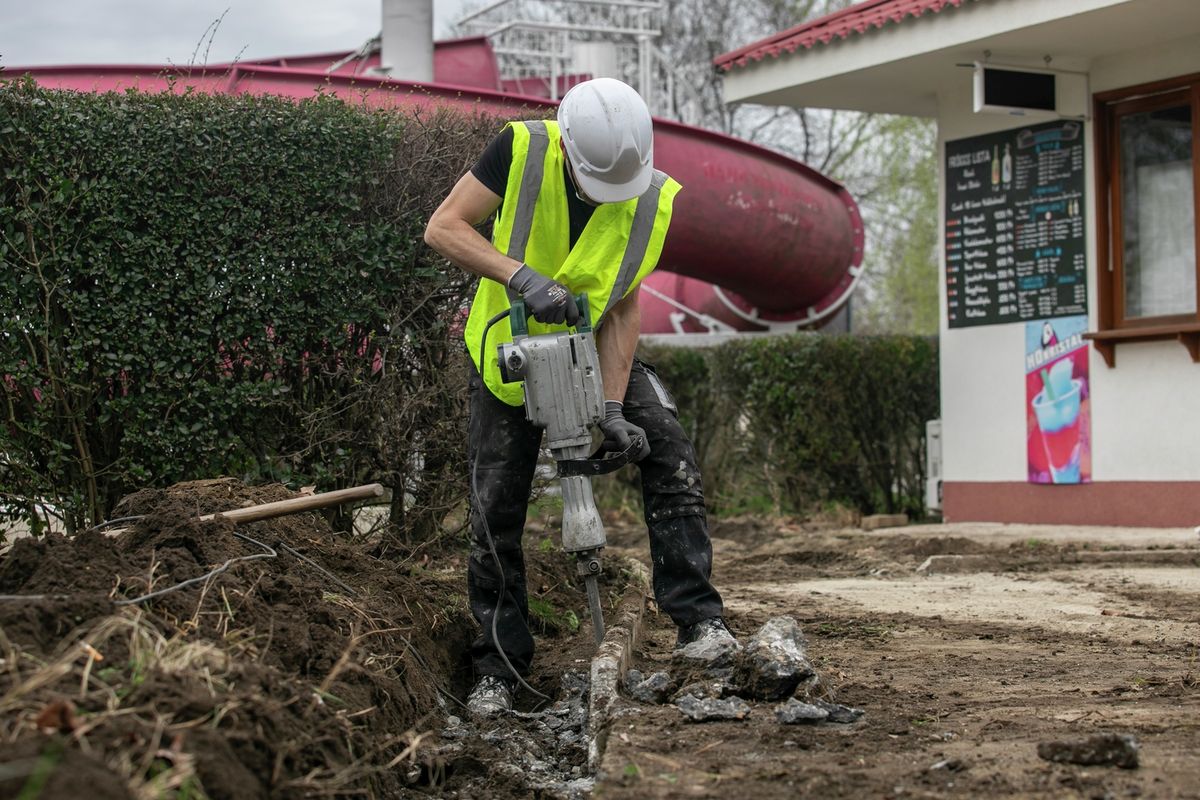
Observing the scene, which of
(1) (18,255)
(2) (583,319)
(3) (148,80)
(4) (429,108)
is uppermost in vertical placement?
(3) (148,80)

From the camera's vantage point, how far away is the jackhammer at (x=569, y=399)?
4441mm

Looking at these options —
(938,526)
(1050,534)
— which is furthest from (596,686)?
(938,526)

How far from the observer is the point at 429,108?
6.63 meters

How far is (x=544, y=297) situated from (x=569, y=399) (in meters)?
0.36

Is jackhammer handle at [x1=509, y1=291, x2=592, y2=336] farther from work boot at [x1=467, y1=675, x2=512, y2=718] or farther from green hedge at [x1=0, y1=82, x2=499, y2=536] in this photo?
green hedge at [x1=0, y1=82, x2=499, y2=536]

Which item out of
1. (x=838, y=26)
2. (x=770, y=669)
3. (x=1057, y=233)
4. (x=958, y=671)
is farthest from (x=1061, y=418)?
(x=770, y=669)

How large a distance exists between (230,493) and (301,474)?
1.22 m

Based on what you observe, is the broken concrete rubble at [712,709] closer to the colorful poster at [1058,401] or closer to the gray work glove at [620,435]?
the gray work glove at [620,435]

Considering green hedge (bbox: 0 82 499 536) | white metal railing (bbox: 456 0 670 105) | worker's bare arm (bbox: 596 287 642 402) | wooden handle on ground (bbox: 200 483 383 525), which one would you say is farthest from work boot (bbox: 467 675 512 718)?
white metal railing (bbox: 456 0 670 105)

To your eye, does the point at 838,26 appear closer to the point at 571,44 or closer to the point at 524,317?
the point at 524,317

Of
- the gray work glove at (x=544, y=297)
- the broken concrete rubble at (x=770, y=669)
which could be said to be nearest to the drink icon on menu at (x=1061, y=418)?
the gray work glove at (x=544, y=297)

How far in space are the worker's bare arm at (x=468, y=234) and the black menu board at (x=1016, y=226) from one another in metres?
6.60

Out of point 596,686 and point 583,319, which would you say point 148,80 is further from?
point 596,686

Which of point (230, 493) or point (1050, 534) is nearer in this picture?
point (230, 493)
